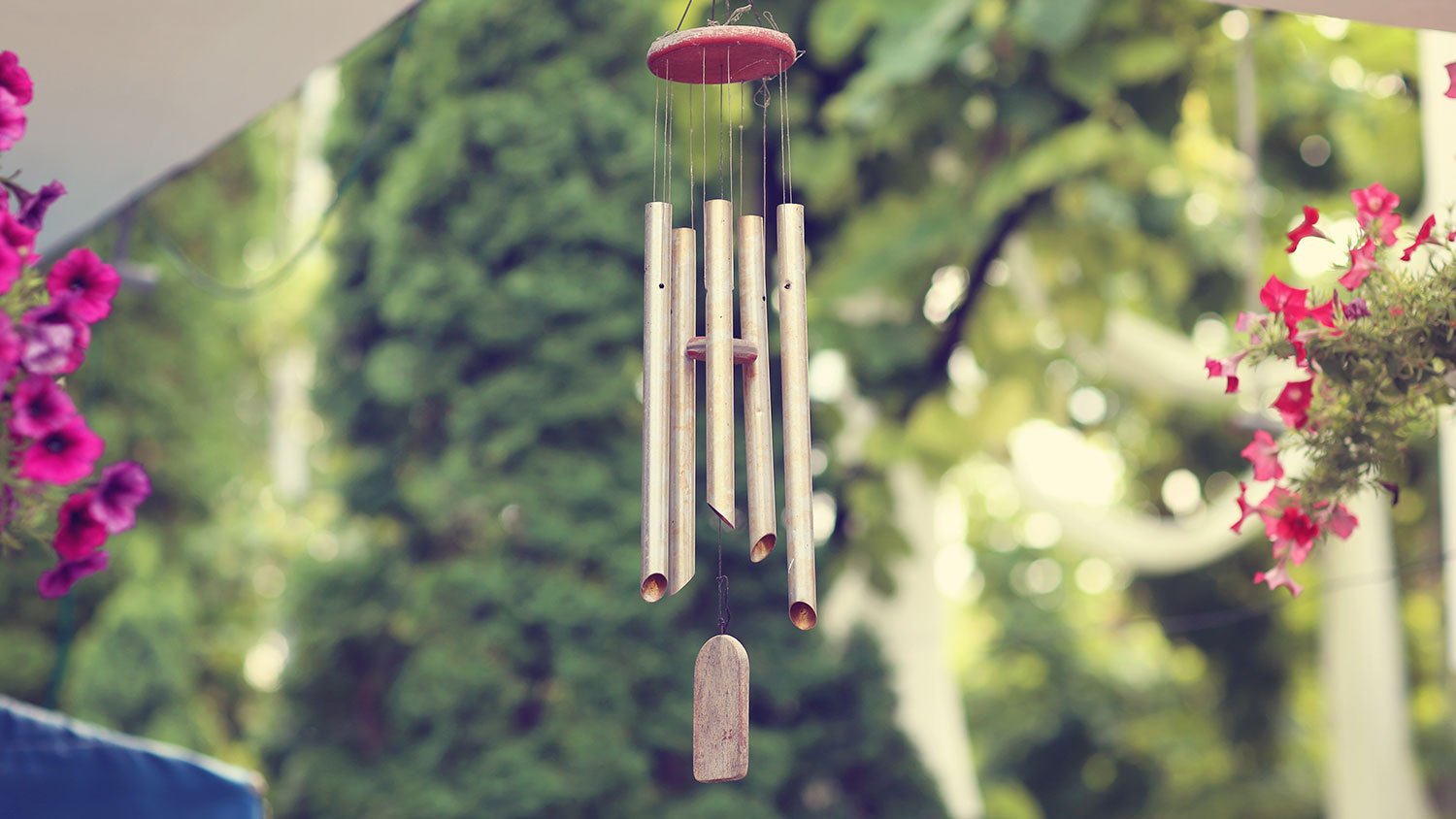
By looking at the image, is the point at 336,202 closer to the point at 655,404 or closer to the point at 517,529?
the point at 517,529

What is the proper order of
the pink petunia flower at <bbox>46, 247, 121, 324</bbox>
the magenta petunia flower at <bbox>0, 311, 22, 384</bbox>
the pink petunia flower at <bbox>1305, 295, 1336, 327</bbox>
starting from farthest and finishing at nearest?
1. the pink petunia flower at <bbox>1305, 295, 1336, 327</bbox>
2. the pink petunia flower at <bbox>46, 247, 121, 324</bbox>
3. the magenta petunia flower at <bbox>0, 311, 22, 384</bbox>

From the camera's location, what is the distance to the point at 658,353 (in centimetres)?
200

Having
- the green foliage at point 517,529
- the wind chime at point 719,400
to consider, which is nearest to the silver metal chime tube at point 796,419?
the wind chime at point 719,400

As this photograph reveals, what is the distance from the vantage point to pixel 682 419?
199 centimetres

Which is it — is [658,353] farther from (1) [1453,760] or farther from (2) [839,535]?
(1) [1453,760]

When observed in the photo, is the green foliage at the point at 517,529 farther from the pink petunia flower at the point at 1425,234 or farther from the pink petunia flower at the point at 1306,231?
the pink petunia flower at the point at 1425,234

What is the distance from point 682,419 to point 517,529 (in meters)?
2.96

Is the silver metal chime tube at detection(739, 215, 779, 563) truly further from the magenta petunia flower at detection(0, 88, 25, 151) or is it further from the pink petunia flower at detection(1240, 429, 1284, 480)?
the magenta petunia flower at detection(0, 88, 25, 151)

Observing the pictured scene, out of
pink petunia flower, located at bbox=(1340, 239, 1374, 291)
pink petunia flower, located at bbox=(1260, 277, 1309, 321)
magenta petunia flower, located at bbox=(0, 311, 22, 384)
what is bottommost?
magenta petunia flower, located at bbox=(0, 311, 22, 384)

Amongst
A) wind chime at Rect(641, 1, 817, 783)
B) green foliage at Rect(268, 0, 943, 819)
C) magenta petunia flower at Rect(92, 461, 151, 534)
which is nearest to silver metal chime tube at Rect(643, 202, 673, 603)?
wind chime at Rect(641, 1, 817, 783)

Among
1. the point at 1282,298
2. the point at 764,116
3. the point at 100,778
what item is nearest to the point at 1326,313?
the point at 1282,298

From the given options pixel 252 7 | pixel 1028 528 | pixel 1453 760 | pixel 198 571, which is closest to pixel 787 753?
pixel 252 7

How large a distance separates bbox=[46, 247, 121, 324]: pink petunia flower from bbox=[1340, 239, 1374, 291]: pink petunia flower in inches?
59.1

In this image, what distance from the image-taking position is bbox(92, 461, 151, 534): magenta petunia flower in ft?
6.12
